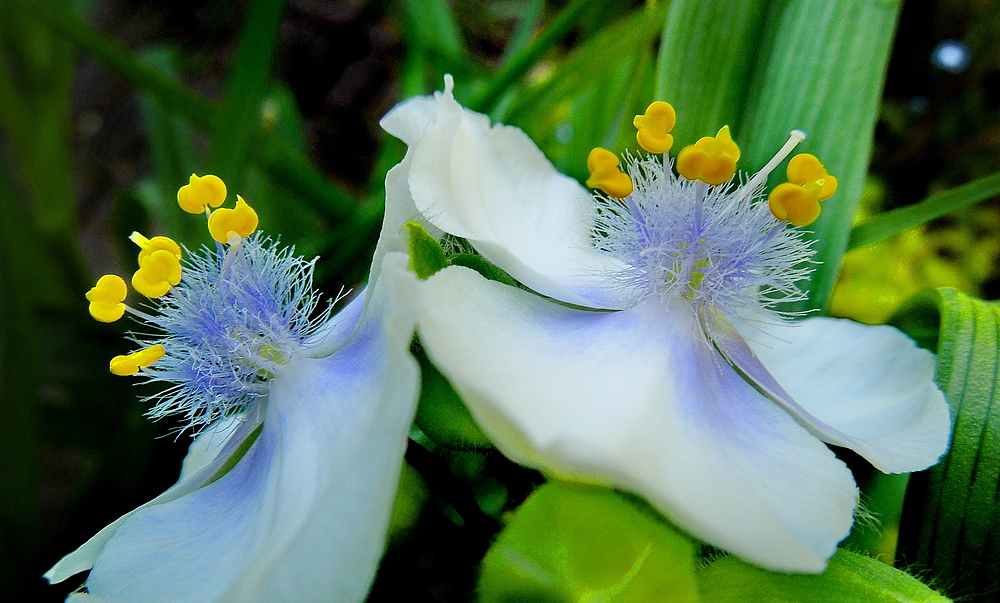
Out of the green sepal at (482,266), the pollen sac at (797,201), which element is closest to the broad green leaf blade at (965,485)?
the pollen sac at (797,201)

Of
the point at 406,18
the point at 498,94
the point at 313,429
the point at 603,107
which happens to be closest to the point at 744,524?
the point at 313,429

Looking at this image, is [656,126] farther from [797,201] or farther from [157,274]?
[157,274]

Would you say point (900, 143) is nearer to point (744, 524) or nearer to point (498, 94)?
point (498, 94)

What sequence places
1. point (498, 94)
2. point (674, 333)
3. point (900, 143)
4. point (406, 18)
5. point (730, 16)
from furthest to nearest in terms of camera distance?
point (900, 143)
point (406, 18)
point (498, 94)
point (730, 16)
point (674, 333)

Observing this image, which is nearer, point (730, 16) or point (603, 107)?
point (730, 16)

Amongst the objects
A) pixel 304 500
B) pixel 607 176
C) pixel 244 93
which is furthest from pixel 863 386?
pixel 244 93

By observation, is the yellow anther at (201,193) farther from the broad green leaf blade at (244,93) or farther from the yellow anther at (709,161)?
the broad green leaf blade at (244,93)
